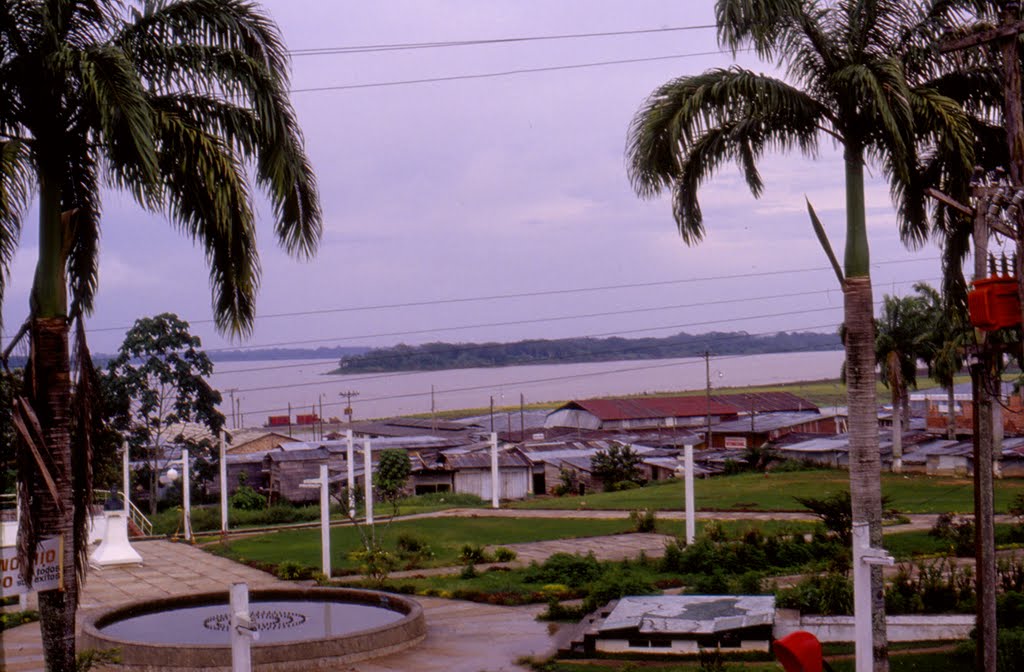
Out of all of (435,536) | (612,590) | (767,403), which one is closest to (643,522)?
(435,536)

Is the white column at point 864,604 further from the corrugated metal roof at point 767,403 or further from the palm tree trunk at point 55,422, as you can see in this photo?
the corrugated metal roof at point 767,403

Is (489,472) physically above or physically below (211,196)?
below

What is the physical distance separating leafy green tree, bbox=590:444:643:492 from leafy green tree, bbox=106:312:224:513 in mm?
14654

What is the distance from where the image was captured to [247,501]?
37.2 m

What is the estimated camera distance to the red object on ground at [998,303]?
8375 millimetres

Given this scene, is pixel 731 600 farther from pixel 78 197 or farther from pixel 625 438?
pixel 625 438

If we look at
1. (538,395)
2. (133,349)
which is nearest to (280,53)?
(133,349)

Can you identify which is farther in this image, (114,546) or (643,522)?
(643,522)

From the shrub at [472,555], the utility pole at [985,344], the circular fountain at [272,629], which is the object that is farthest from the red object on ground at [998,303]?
the shrub at [472,555]

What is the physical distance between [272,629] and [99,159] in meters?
7.43

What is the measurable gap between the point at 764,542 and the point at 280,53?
41.2 feet

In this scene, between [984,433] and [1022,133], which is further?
[984,433]

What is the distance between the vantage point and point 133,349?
39156mm

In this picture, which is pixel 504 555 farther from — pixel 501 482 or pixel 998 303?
pixel 501 482
